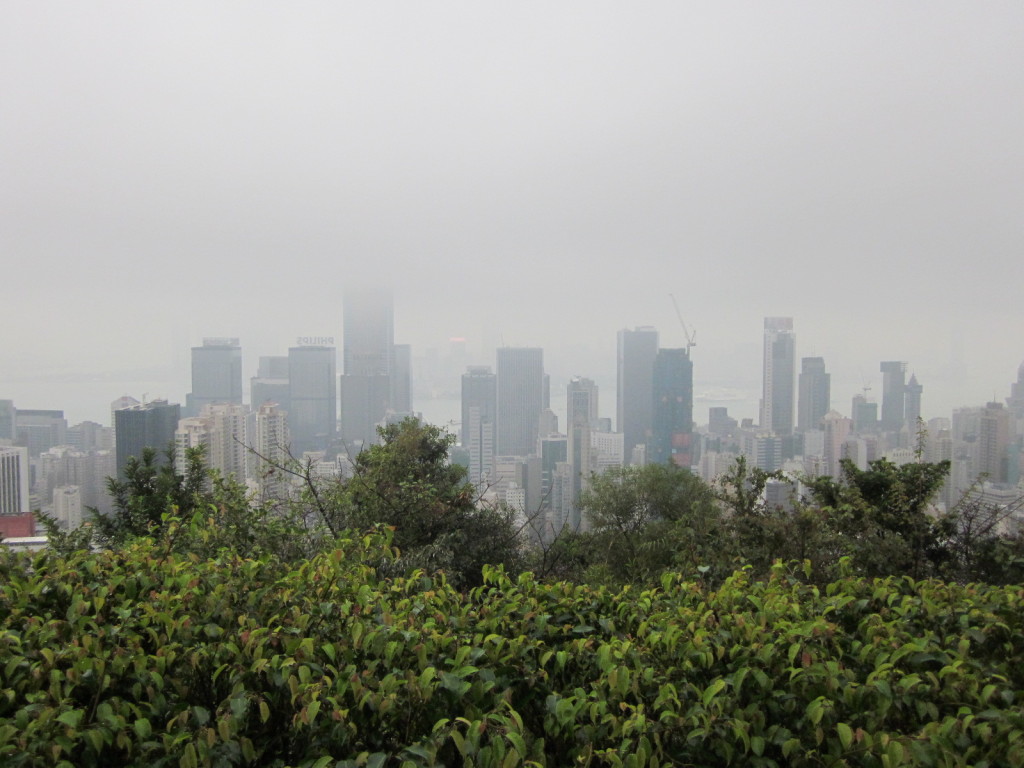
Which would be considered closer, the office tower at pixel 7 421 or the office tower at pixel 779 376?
the office tower at pixel 7 421

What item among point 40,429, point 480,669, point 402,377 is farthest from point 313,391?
point 480,669

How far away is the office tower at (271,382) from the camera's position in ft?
49.2

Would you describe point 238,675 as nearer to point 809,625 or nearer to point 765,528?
point 809,625

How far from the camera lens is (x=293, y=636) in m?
1.74

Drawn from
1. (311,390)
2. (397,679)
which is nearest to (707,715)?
(397,679)

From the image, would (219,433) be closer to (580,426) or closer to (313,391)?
(313,391)

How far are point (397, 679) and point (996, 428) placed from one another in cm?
1170

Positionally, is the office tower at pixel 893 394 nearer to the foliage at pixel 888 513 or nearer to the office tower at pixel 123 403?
the foliage at pixel 888 513

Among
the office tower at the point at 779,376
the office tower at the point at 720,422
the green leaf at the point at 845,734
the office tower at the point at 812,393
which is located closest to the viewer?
the green leaf at the point at 845,734

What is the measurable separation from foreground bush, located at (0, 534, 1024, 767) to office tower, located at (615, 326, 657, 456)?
14425 mm

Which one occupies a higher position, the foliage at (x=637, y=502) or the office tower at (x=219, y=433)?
the office tower at (x=219, y=433)

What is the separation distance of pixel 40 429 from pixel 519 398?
10045 millimetres

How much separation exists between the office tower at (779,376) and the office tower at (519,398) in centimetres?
541

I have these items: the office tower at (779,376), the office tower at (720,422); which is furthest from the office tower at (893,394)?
the office tower at (720,422)
